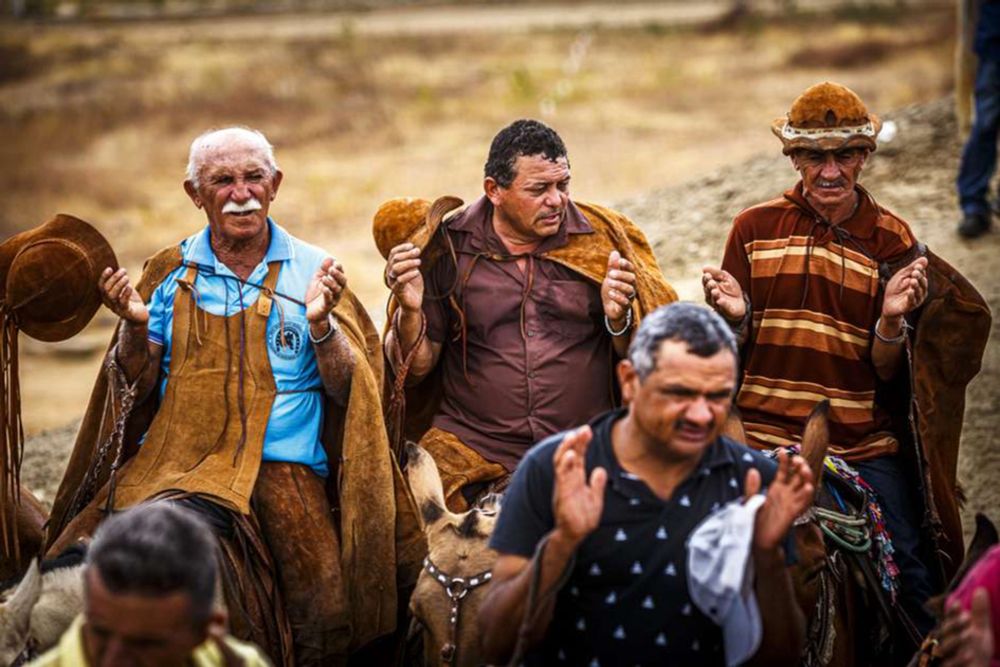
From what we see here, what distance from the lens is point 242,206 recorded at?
570 centimetres

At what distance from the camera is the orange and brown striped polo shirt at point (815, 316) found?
5965 millimetres

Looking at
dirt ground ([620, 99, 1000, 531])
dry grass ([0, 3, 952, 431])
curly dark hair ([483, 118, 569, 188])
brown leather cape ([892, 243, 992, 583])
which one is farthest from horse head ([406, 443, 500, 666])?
dry grass ([0, 3, 952, 431])

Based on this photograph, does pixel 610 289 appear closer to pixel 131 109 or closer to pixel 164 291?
pixel 164 291

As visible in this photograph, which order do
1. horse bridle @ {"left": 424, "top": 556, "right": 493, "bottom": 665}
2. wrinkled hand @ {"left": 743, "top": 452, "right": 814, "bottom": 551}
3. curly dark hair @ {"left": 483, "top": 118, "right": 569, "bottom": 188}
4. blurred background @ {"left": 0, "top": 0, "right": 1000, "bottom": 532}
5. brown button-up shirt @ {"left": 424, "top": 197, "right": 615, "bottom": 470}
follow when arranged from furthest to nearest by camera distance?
blurred background @ {"left": 0, "top": 0, "right": 1000, "bottom": 532} → brown button-up shirt @ {"left": 424, "top": 197, "right": 615, "bottom": 470} → curly dark hair @ {"left": 483, "top": 118, "right": 569, "bottom": 188} → horse bridle @ {"left": 424, "top": 556, "right": 493, "bottom": 665} → wrinkled hand @ {"left": 743, "top": 452, "right": 814, "bottom": 551}

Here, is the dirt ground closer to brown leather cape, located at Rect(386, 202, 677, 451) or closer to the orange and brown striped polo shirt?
the orange and brown striped polo shirt

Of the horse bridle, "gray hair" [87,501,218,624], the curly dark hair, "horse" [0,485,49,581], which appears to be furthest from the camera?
the curly dark hair

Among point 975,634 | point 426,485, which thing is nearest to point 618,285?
point 426,485

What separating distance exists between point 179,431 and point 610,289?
178cm

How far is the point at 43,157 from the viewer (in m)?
22.6

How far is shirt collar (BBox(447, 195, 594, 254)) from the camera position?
6.18 meters

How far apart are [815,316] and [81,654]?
11.4 ft

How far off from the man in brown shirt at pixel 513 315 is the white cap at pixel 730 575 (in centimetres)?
206

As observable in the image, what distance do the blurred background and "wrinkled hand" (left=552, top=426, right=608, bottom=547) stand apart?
8073 mm

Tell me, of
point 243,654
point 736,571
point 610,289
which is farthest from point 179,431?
point 736,571
